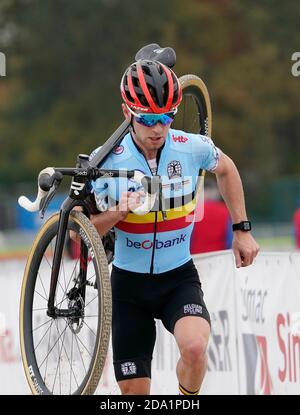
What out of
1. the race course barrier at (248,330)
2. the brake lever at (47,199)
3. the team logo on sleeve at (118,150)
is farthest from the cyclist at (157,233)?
the race course barrier at (248,330)

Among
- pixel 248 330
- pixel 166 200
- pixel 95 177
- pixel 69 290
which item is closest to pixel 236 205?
pixel 166 200

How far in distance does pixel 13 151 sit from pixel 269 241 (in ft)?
73.1

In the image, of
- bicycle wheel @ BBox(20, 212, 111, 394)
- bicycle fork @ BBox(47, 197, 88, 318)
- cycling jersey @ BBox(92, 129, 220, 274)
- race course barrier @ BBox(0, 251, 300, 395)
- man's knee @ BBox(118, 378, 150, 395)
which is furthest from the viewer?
race course barrier @ BBox(0, 251, 300, 395)

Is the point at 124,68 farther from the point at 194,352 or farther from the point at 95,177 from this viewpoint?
the point at 194,352

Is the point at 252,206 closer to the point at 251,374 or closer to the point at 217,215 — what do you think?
the point at 217,215

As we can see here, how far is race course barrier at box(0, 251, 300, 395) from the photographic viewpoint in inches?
323

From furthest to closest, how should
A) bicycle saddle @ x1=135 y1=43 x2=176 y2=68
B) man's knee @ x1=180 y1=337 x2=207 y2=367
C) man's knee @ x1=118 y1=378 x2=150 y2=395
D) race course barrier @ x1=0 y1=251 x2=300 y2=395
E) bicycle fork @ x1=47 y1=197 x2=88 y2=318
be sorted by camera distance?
race course barrier @ x1=0 y1=251 x2=300 y2=395 → bicycle saddle @ x1=135 y1=43 x2=176 y2=68 → man's knee @ x1=118 y1=378 x2=150 y2=395 → bicycle fork @ x1=47 y1=197 x2=88 y2=318 → man's knee @ x1=180 y1=337 x2=207 y2=367

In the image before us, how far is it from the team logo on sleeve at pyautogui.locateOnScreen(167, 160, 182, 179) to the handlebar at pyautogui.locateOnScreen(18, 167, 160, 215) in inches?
14.1

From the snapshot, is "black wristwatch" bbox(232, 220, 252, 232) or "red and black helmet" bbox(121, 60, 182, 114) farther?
"black wristwatch" bbox(232, 220, 252, 232)

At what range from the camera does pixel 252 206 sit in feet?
129

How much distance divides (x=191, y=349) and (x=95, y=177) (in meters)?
1.13

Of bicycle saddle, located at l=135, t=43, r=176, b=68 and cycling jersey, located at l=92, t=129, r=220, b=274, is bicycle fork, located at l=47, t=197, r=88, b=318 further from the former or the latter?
bicycle saddle, located at l=135, t=43, r=176, b=68

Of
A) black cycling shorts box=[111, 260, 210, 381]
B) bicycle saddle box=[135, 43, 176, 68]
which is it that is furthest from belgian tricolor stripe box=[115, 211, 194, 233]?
bicycle saddle box=[135, 43, 176, 68]

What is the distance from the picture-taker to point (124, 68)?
152 feet
